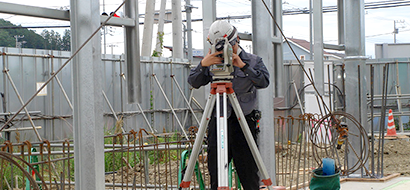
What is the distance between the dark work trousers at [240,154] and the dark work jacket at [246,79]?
0.13 m

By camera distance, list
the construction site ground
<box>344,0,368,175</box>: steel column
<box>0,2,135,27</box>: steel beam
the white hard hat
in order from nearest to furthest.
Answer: <box>0,2,135,27</box>: steel beam < the white hard hat < the construction site ground < <box>344,0,368,175</box>: steel column

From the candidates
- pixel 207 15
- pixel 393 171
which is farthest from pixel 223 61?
pixel 393 171

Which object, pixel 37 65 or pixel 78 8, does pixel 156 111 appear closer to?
pixel 37 65

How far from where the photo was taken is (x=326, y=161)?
5203 mm

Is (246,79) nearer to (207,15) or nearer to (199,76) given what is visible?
(199,76)

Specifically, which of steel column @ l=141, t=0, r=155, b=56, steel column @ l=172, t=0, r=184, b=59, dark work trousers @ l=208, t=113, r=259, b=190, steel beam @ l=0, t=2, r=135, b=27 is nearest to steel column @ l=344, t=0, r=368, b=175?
dark work trousers @ l=208, t=113, r=259, b=190

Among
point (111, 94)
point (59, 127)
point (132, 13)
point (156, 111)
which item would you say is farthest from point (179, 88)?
point (132, 13)

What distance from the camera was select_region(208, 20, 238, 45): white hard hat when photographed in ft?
11.4

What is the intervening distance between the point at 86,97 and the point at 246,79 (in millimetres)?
1529

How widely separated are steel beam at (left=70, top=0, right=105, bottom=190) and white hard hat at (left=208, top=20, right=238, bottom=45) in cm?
84

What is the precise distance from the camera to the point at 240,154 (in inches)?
160

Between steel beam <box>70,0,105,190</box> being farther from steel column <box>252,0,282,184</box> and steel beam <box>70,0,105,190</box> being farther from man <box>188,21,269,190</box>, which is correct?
steel column <box>252,0,282,184</box>

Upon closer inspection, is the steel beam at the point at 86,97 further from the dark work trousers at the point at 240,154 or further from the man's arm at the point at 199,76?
the dark work trousers at the point at 240,154

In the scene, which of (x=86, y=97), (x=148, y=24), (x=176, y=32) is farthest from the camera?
(x=176, y=32)
